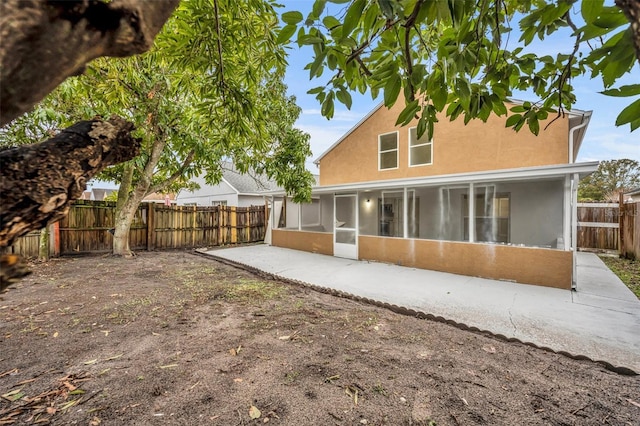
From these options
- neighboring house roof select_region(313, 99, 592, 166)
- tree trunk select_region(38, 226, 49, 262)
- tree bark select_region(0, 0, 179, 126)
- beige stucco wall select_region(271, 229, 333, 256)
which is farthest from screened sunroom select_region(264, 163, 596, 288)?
tree trunk select_region(38, 226, 49, 262)

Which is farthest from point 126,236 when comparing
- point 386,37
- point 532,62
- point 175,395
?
point 532,62

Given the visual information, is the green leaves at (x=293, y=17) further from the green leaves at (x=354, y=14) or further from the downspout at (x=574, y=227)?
the downspout at (x=574, y=227)

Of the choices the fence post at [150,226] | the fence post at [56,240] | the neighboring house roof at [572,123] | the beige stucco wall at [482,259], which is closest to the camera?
the beige stucco wall at [482,259]

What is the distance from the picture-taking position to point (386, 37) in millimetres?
1574

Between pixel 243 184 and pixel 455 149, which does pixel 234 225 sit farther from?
pixel 455 149

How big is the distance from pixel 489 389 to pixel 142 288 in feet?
18.4

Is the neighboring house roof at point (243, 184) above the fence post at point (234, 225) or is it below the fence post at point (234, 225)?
above

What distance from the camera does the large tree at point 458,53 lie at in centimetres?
101

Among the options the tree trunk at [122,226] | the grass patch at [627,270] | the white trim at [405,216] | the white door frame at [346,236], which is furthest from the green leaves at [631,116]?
the tree trunk at [122,226]

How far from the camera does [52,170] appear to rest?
0.81 metres

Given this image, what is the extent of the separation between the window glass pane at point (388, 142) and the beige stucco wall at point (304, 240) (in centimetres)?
349

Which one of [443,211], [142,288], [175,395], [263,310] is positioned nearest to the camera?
[175,395]

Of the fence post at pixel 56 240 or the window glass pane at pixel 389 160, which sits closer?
the fence post at pixel 56 240

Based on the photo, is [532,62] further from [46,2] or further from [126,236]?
[126,236]
